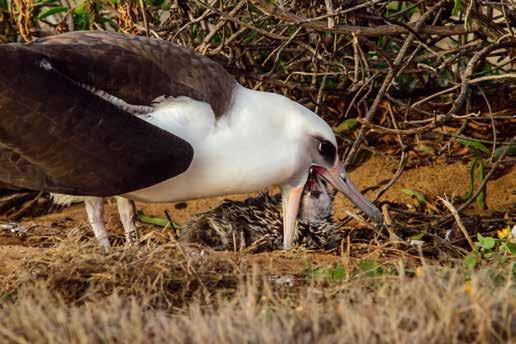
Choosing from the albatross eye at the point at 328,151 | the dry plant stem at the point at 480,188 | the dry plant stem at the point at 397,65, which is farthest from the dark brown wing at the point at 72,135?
the dry plant stem at the point at 480,188

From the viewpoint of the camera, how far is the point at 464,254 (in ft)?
20.2

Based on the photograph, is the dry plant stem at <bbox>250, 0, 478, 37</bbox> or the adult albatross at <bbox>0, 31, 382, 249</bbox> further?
the dry plant stem at <bbox>250, 0, 478, 37</bbox>

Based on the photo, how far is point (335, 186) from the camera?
653cm

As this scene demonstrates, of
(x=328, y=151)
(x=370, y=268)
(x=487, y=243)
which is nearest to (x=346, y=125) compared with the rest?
(x=328, y=151)

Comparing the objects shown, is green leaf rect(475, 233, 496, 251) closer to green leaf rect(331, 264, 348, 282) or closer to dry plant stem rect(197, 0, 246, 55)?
green leaf rect(331, 264, 348, 282)

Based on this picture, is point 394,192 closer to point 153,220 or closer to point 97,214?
point 153,220

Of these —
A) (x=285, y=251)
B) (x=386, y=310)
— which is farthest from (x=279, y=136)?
(x=386, y=310)

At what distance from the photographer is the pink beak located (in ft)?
21.2

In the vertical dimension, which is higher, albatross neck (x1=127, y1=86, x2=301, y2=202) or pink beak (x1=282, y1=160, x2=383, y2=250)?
albatross neck (x1=127, y1=86, x2=301, y2=202)

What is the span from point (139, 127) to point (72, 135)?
34cm

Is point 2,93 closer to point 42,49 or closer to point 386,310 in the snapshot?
point 42,49

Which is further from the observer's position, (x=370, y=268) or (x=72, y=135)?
(x=72, y=135)

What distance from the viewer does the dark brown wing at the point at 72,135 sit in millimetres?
5684

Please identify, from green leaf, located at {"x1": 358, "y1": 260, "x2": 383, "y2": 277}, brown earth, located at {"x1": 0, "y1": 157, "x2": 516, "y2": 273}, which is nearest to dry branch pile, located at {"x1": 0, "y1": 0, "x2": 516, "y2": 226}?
brown earth, located at {"x1": 0, "y1": 157, "x2": 516, "y2": 273}
